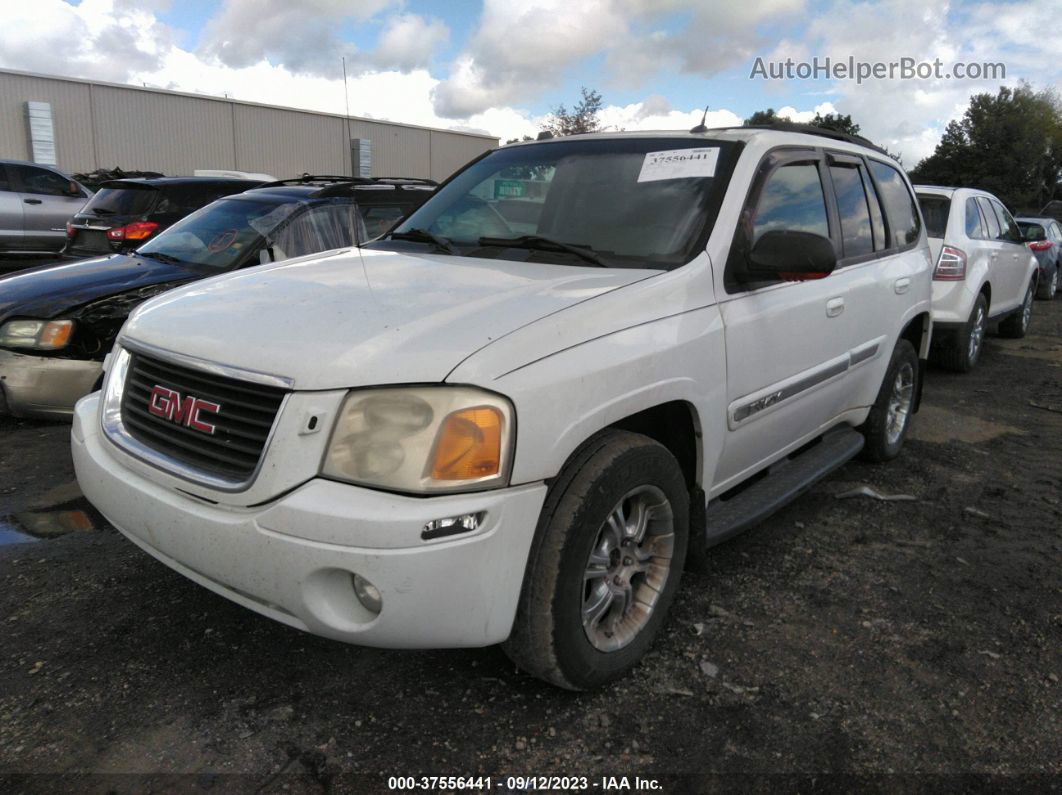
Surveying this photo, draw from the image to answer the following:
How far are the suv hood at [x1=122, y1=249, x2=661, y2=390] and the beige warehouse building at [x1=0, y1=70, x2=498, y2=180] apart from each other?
2102 centimetres

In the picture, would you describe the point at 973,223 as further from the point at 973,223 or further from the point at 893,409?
the point at 893,409

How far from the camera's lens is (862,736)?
234cm

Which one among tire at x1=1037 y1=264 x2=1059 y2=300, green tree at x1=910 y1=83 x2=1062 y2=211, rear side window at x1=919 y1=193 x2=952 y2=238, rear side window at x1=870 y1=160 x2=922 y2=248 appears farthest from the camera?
green tree at x1=910 y1=83 x2=1062 y2=211

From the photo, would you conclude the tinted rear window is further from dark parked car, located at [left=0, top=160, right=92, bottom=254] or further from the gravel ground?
dark parked car, located at [left=0, top=160, right=92, bottom=254]

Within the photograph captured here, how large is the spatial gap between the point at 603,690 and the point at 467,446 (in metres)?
1.02

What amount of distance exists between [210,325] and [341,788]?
136 centimetres

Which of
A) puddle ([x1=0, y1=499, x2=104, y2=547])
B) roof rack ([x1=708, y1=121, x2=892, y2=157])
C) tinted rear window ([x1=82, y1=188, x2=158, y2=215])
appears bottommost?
puddle ([x1=0, y1=499, x2=104, y2=547])

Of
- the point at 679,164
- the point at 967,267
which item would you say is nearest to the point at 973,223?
the point at 967,267

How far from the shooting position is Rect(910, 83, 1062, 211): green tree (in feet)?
161

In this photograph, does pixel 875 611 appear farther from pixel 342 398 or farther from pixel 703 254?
pixel 342 398

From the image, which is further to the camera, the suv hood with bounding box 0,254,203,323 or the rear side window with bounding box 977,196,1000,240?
the rear side window with bounding box 977,196,1000,240

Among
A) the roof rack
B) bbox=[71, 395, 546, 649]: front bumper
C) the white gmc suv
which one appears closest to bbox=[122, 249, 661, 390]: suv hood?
the white gmc suv

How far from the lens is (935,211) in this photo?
24.8 ft

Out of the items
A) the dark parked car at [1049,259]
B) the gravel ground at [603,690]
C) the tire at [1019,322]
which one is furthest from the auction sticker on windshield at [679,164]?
the dark parked car at [1049,259]
